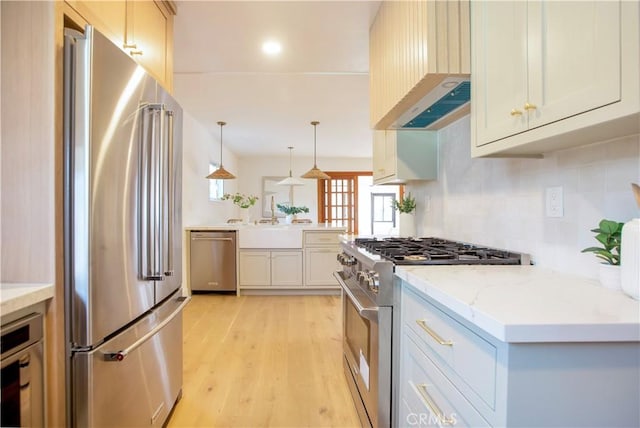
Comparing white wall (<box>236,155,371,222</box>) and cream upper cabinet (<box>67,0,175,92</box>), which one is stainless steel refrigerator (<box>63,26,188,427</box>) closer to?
cream upper cabinet (<box>67,0,175,92</box>)

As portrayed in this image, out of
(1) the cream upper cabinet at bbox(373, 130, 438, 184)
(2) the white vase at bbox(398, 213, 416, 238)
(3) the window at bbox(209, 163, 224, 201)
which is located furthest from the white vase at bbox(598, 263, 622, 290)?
(3) the window at bbox(209, 163, 224, 201)

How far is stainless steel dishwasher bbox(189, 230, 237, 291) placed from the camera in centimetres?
448

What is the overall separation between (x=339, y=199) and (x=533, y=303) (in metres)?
8.12

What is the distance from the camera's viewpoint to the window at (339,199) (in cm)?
886

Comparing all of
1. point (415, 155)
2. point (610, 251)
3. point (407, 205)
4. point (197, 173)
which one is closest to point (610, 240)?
point (610, 251)

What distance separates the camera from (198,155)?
528cm

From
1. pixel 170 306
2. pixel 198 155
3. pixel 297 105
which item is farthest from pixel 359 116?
pixel 170 306

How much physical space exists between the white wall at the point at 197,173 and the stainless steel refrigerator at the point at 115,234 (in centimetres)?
312

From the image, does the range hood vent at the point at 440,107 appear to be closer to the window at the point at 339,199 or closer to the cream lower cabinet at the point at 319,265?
the cream lower cabinet at the point at 319,265

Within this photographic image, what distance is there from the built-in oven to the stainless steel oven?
112 centimetres

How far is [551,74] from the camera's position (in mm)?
987

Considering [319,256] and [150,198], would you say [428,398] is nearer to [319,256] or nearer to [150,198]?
[150,198]

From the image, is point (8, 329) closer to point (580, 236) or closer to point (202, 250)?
point (580, 236)

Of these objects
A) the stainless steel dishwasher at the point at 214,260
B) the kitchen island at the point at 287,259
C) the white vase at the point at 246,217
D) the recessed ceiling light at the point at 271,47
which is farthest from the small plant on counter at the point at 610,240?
the white vase at the point at 246,217
